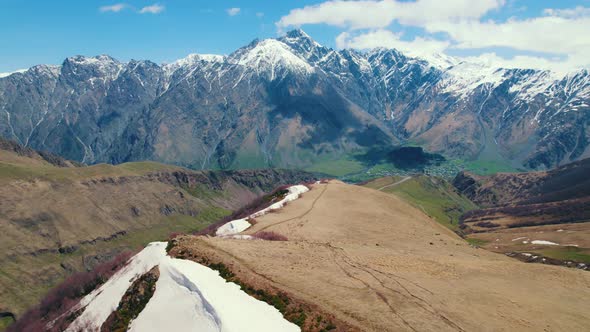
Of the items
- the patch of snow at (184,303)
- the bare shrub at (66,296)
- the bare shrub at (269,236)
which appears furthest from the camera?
the bare shrub at (269,236)

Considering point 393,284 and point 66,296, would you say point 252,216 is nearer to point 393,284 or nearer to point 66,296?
point 66,296

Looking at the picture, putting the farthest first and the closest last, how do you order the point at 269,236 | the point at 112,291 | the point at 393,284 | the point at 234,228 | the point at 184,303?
1. the point at 234,228
2. the point at 269,236
3. the point at 112,291
4. the point at 393,284
5. the point at 184,303

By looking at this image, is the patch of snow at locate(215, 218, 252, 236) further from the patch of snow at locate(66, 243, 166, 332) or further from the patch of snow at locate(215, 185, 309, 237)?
the patch of snow at locate(66, 243, 166, 332)

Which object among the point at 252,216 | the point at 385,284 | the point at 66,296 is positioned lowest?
the point at 252,216

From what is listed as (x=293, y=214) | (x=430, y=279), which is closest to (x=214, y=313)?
(x=430, y=279)

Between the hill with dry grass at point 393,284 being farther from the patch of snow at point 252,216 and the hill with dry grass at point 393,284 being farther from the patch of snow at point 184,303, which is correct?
the patch of snow at point 252,216

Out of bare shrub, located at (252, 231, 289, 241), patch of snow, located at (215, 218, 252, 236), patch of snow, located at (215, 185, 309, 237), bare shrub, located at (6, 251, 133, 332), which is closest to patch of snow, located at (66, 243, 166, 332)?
bare shrub, located at (6, 251, 133, 332)

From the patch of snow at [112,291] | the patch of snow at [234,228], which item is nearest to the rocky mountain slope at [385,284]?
the patch of snow at [112,291]

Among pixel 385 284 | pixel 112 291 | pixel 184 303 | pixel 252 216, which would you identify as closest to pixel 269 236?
pixel 252 216
